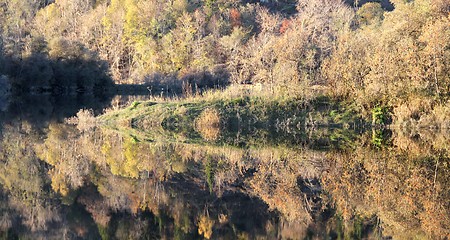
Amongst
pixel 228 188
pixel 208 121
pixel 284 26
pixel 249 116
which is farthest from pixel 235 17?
pixel 228 188

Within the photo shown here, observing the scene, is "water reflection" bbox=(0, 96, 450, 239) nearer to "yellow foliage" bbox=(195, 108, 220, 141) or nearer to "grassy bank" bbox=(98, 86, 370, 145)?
"yellow foliage" bbox=(195, 108, 220, 141)

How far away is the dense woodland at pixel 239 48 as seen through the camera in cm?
2544

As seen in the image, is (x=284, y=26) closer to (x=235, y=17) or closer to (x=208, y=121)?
(x=235, y=17)

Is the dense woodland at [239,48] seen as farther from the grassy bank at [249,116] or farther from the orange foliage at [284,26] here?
the grassy bank at [249,116]

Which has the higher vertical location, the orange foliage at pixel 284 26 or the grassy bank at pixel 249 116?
the orange foliage at pixel 284 26

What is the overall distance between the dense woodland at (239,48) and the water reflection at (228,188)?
13.0ft

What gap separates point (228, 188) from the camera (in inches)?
556

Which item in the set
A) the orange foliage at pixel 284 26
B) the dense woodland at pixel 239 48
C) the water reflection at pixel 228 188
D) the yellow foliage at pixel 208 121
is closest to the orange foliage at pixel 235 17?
the dense woodland at pixel 239 48

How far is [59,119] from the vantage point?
34844 mm

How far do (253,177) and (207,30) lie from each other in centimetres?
7347

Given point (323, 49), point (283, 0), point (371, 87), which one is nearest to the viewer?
point (371, 87)

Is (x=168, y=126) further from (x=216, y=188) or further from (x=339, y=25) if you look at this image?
(x=339, y=25)

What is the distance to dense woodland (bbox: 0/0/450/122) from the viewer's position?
25.4 meters

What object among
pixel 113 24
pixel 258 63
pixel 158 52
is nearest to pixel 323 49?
pixel 258 63
